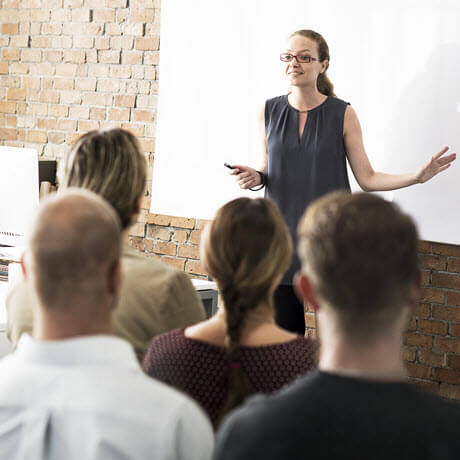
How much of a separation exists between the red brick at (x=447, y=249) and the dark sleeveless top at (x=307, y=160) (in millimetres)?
700

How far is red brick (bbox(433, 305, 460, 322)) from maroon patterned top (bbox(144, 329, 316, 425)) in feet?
7.11

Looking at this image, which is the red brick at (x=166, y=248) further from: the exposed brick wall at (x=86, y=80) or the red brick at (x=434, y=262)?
the red brick at (x=434, y=262)

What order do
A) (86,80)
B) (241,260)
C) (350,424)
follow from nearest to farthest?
(350,424)
(241,260)
(86,80)

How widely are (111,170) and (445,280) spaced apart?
7.29ft

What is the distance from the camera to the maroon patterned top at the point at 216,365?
1.45m

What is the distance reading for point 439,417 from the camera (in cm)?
87

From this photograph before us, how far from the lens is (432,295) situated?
3.53 m

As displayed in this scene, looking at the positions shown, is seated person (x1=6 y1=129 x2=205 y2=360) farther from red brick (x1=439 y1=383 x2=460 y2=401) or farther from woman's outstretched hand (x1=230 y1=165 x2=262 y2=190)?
red brick (x1=439 y1=383 x2=460 y2=401)

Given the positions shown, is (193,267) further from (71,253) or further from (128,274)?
(71,253)

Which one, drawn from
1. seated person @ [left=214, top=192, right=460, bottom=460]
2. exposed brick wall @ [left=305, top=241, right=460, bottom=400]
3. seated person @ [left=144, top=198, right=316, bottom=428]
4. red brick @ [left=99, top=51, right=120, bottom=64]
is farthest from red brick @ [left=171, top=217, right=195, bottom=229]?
seated person @ [left=214, top=192, right=460, bottom=460]

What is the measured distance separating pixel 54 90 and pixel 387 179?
239 cm

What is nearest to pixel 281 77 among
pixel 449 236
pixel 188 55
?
pixel 188 55

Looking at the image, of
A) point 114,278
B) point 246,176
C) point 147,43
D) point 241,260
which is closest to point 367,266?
point 114,278

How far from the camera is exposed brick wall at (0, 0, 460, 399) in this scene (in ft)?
14.1
